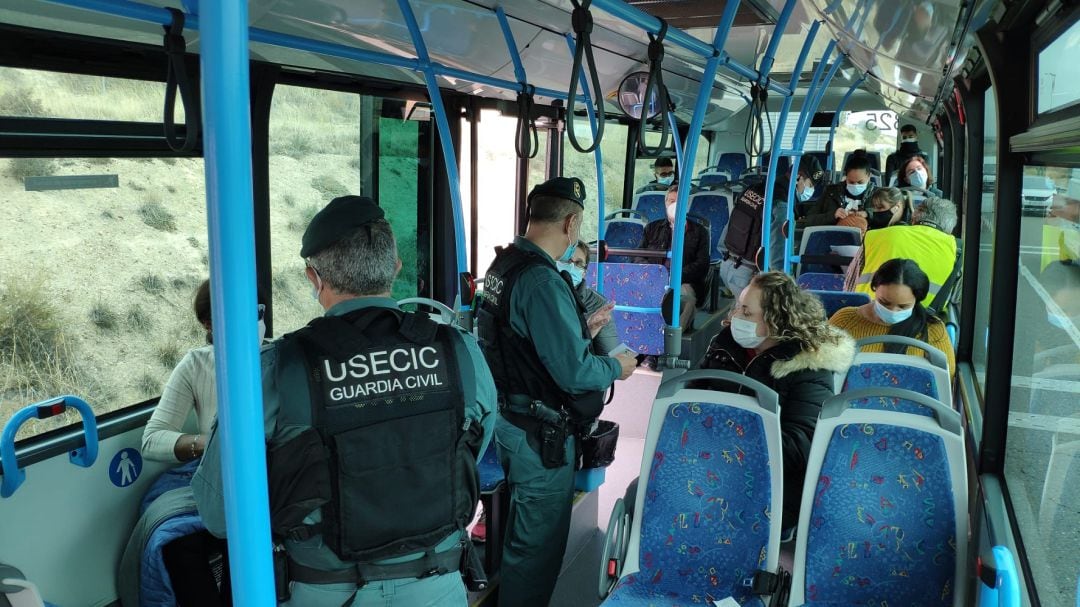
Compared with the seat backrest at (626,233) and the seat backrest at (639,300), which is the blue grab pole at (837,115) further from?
the seat backrest at (639,300)

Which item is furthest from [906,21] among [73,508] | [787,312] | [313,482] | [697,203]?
[697,203]

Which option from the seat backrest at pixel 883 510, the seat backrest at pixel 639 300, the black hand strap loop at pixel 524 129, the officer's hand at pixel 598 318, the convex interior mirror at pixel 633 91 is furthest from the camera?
the seat backrest at pixel 639 300

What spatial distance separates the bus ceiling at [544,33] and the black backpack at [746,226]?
4.48ft

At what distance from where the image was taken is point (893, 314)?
436 cm

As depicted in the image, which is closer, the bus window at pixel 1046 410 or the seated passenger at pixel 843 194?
the bus window at pixel 1046 410

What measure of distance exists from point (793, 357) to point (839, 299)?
7.02ft

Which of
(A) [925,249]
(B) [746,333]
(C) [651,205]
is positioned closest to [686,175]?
(B) [746,333]

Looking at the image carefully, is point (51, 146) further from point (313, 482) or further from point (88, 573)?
point (313, 482)

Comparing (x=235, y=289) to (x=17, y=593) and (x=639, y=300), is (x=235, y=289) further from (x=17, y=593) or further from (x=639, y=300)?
(x=639, y=300)

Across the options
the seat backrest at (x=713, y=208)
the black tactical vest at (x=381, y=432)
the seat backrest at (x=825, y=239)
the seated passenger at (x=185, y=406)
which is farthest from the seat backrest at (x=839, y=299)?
the seat backrest at (x=713, y=208)

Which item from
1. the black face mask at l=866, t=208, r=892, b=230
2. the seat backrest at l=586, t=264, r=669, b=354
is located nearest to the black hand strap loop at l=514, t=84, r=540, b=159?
the seat backrest at l=586, t=264, r=669, b=354

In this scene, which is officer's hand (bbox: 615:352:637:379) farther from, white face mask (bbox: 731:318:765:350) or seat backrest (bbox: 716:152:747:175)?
seat backrest (bbox: 716:152:747:175)

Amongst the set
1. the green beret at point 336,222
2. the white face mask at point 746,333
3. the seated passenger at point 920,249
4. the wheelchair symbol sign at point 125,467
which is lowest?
the wheelchair symbol sign at point 125,467

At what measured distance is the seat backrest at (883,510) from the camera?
2664mm
